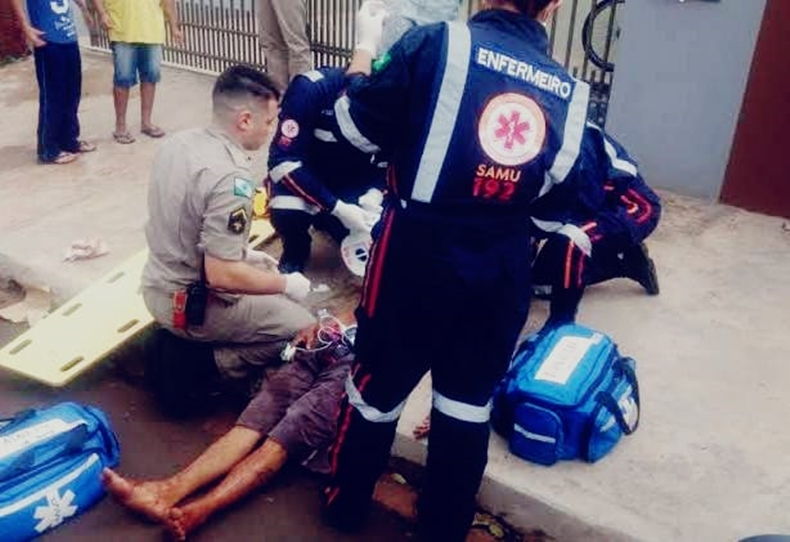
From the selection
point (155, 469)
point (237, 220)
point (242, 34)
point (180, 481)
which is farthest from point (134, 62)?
point (180, 481)

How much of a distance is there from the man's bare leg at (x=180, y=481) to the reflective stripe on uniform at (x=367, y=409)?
574 millimetres

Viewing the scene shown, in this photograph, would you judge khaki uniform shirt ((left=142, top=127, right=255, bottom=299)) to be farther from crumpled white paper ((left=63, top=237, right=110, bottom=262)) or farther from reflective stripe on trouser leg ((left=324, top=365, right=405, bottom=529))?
crumpled white paper ((left=63, top=237, right=110, bottom=262))

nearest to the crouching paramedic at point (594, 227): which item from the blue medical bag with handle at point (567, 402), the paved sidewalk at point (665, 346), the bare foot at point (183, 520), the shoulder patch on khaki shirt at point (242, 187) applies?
the paved sidewalk at point (665, 346)

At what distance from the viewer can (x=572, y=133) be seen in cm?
235

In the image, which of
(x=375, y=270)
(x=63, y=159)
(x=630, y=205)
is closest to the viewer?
(x=375, y=270)

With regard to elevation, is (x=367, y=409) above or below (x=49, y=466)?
above

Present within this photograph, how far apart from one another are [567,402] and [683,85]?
8.52 feet

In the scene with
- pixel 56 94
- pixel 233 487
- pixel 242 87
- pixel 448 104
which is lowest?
pixel 56 94

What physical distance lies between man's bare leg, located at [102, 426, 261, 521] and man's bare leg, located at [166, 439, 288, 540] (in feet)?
0.11

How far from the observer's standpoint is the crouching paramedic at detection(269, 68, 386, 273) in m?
3.83

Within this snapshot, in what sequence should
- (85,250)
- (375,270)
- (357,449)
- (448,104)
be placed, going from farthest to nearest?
(85,250)
(357,449)
(375,270)
(448,104)

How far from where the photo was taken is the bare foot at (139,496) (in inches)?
109

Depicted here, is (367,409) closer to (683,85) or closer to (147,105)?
(683,85)

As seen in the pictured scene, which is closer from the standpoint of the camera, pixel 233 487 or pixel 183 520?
pixel 183 520
